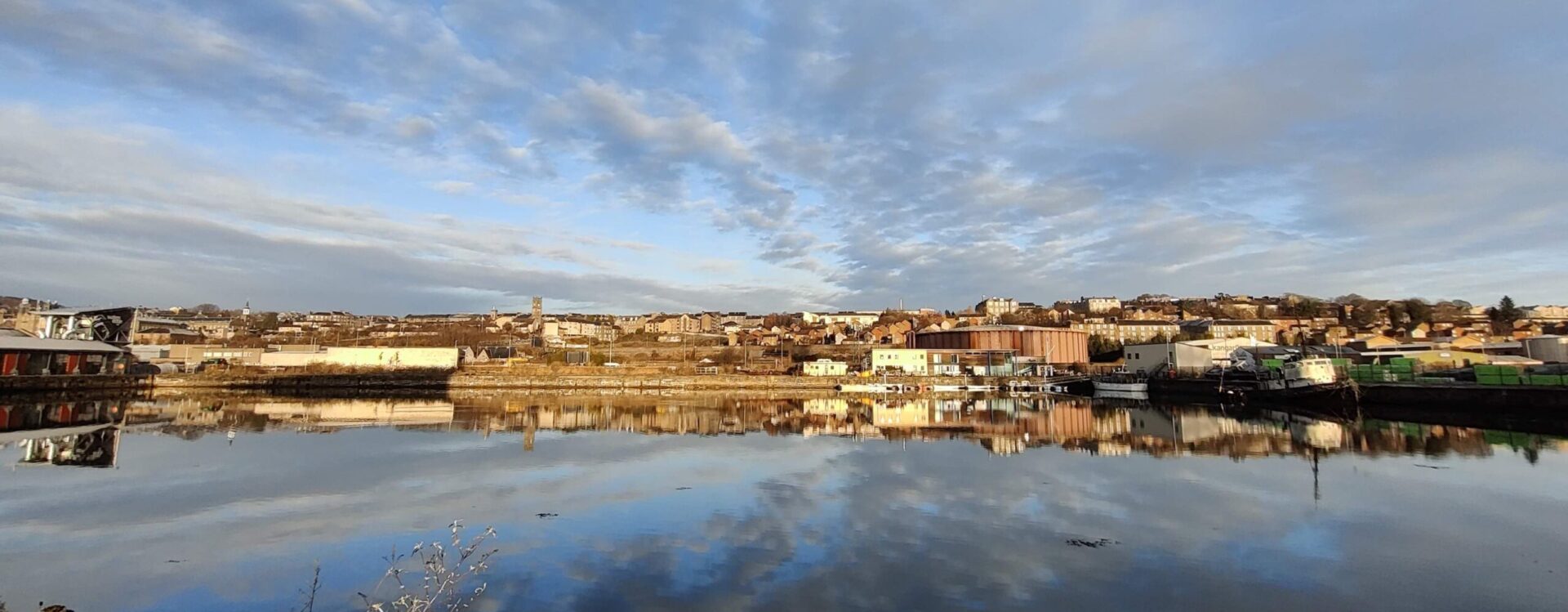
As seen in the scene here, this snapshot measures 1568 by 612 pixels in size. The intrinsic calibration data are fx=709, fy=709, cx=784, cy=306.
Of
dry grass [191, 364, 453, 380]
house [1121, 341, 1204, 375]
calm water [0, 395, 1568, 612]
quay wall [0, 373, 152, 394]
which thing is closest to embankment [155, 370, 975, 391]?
dry grass [191, 364, 453, 380]

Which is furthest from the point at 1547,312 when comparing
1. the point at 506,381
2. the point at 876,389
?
the point at 506,381

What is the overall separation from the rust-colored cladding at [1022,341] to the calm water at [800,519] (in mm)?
52608

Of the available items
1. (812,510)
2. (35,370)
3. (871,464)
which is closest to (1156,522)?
(812,510)

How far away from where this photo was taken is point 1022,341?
73.5 metres

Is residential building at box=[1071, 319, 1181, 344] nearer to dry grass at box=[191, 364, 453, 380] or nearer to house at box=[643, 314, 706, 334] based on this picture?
house at box=[643, 314, 706, 334]

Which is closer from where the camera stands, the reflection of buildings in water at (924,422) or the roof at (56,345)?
the reflection of buildings in water at (924,422)

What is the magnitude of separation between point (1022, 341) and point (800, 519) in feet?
225

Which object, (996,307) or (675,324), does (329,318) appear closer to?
(675,324)

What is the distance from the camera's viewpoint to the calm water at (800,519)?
21.2 feet

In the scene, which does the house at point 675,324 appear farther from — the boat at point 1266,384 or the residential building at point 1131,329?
the boat at point 1266,384

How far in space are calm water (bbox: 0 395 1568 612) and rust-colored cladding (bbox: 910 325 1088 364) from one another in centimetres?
5261

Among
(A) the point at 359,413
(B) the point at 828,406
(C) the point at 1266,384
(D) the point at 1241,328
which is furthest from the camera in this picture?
(D) the point at 1241,328

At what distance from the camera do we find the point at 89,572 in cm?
680

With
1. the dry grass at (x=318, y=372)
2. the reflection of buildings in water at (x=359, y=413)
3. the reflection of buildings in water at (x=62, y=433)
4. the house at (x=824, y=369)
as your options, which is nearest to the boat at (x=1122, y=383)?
the house at (x=824, y=369)
